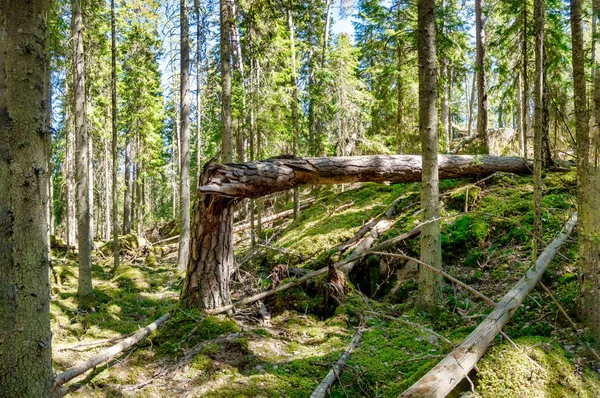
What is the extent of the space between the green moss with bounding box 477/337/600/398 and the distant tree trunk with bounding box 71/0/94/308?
26.2 feet

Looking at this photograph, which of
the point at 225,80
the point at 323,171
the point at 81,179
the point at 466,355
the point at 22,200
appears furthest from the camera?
the point at 225,80

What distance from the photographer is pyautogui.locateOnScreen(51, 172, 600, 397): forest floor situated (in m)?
3.43

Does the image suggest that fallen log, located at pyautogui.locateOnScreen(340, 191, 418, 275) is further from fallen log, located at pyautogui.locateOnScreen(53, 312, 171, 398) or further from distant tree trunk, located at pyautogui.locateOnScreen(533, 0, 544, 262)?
fallen log, located at pyautogui.locateOnScreen(53, 312, 171, 398)

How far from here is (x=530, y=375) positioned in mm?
3031

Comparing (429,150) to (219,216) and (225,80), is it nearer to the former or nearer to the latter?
(219,216)

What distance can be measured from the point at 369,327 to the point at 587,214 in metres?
2.99

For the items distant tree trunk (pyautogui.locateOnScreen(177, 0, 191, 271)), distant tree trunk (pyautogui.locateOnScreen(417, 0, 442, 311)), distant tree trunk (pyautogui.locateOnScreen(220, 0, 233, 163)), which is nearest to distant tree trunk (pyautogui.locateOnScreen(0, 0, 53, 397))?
distant tree trunk (pyautogui.locateOnScreen(417, 0, 442, 311))

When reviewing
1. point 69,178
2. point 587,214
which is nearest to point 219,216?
point 587,214

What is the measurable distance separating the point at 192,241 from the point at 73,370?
7.77 feet

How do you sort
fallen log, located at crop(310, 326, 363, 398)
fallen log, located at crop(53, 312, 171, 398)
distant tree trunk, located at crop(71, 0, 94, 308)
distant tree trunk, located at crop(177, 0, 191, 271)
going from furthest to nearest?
distant tree trunk, located at crop(177, 0, 191, 271), distant tree trunk, located at crop(71, 0, 94, 308), fallen log, located at crop(310, 326, 363, 398), fallen log, located at crop(53, 312, 171, 398)

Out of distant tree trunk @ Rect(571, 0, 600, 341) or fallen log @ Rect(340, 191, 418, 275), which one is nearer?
distant tree trunk @ Rect(571, 0, 600, 341)

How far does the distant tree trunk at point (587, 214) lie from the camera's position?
12.6ft

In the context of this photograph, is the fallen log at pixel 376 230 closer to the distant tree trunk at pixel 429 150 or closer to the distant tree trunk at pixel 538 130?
the distant tree trunk at pixel 429 150

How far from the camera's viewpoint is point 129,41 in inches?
768
